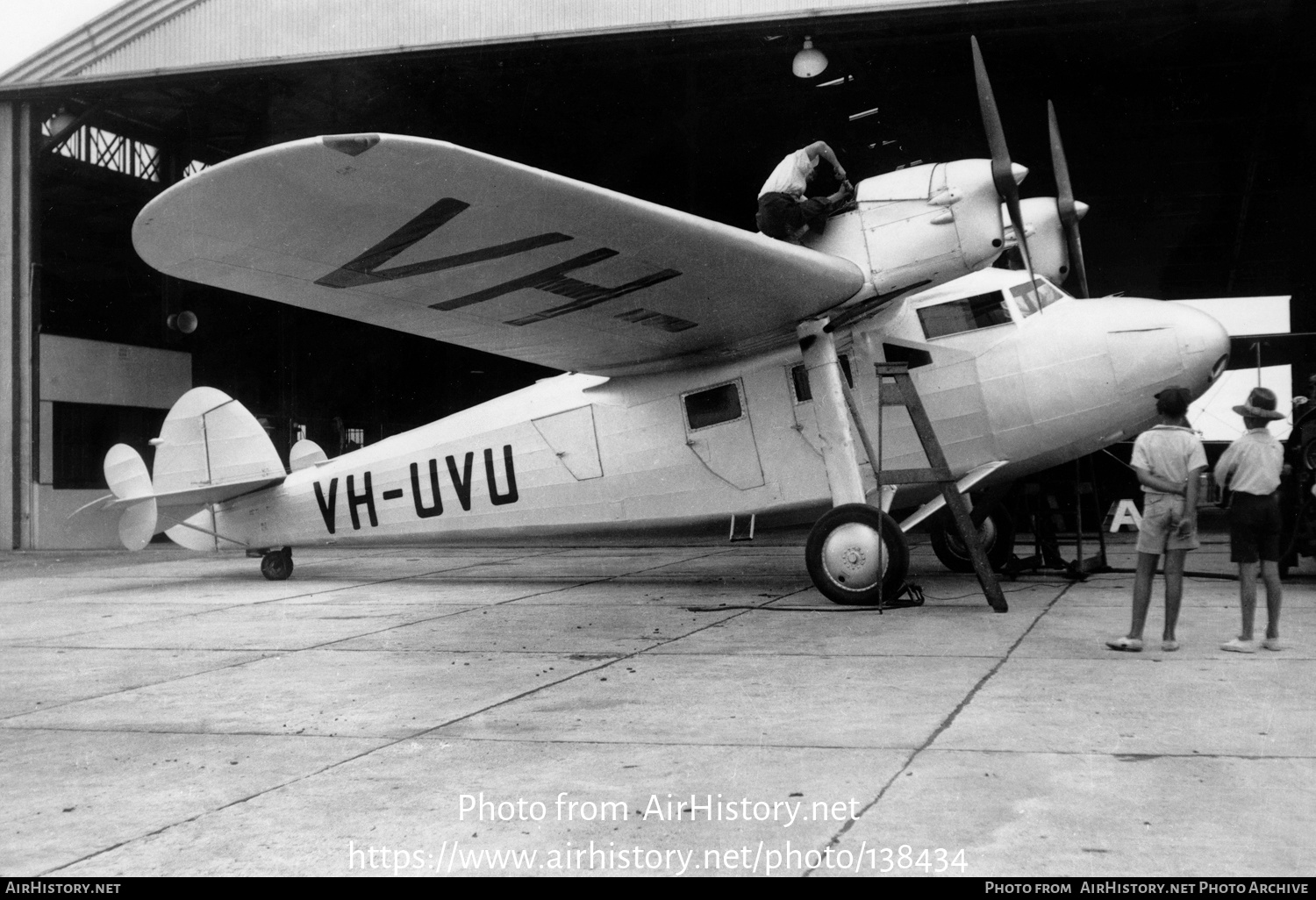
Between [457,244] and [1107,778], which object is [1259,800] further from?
[457,244]

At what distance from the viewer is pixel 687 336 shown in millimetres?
8984

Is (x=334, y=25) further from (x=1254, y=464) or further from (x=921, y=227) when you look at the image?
(x=1254, y=464)

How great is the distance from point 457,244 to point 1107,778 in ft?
16.4

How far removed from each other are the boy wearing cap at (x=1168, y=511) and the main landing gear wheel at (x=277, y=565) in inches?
353

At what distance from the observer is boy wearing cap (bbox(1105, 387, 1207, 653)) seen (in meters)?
5.86

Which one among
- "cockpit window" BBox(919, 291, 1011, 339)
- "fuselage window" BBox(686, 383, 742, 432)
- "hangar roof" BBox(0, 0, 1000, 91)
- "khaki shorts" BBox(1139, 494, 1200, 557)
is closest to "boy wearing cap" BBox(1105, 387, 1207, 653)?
"khaki shorts" BBox(1139, 494, 1200, 557)

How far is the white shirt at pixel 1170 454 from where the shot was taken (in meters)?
5.88

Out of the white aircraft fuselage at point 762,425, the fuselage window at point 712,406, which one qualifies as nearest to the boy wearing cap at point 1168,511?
the white aircraft fuselage at point 762,425

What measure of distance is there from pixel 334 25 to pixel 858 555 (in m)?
11.8

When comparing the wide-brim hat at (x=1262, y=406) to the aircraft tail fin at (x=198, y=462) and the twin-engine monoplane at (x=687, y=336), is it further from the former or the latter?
the aircraft tail fin at (x=198, y=462)

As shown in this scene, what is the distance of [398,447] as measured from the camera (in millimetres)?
10922

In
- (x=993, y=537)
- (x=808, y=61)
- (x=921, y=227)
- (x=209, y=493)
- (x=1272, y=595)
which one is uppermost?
(x=808, y=61)

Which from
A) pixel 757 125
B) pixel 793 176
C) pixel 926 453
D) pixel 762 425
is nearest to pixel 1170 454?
pixel 926 453

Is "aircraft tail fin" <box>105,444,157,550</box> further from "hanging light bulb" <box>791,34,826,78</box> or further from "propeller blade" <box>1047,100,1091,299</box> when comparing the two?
"hanging light bulb" <box>791,34,826,78</box>
